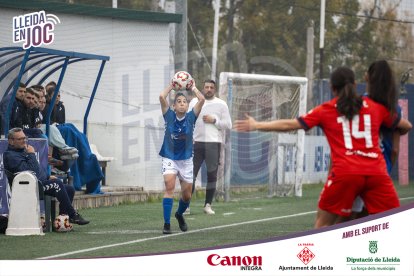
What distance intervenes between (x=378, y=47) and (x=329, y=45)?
68.6 inches

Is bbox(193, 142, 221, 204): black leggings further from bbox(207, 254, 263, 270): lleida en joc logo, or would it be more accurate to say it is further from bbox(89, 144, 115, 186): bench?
bbox(207, 254, 263, 270): lleida en joc logo

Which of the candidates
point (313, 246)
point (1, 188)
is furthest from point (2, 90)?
point (313, 246)

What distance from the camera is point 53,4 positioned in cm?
1923

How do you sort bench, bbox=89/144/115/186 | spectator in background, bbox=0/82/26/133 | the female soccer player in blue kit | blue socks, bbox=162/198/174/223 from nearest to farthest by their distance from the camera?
blue socks, bbox=162/198/174/223, the female soccer player in blue kit, spectator in background, bbox=0/82/26/133, bench, bbox=89/144/115/186

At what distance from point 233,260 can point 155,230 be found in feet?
14.2

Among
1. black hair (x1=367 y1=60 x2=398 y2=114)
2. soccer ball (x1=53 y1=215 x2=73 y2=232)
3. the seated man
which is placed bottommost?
soccer ball (x1=53 y1=215 x2=73 y2=232)

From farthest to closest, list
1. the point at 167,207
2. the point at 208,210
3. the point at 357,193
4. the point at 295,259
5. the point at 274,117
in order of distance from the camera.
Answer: the point at 274,117 < the point at 208,210 < the point at 167,207 < the point at 295,259 < the point at 357,193

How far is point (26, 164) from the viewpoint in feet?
42.5

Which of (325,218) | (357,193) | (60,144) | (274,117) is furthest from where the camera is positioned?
(274,117)

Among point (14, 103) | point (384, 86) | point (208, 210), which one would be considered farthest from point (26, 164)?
point (384, 86)

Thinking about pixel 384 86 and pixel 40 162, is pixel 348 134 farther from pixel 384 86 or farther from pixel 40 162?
pixel 40 162

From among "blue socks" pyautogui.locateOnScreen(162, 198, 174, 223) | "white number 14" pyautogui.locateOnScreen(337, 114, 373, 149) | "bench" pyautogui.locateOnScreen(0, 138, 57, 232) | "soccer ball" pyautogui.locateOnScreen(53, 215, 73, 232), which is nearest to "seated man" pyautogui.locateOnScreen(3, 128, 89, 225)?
"soccer ball" pyautogui.locateOnScreen(53, 215, 73, 232)

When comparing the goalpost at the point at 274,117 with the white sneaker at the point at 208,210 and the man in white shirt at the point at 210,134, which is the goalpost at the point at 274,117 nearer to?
the man in white shirt at the point at 210,134

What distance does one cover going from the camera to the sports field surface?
11.2m
